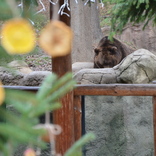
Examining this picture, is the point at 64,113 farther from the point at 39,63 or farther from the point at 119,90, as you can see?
the point at 39,63

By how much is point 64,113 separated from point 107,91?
17.6 inches

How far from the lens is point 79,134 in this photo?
3.75 m

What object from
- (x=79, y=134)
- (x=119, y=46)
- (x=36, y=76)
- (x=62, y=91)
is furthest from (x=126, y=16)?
(x=119, y=46)

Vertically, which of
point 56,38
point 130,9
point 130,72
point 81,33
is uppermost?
point 130,9

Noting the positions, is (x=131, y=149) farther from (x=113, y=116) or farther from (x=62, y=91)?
(x=62, y=91)

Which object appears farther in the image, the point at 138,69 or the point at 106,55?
the point at 106,55

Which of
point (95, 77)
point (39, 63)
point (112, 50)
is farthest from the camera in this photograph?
point (39, 63)

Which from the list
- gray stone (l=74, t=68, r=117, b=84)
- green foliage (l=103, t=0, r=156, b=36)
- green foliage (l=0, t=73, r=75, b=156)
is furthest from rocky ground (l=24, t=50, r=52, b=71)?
green foliage (l=0, t=73, r=75, b=156)

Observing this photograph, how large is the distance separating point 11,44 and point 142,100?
203 inches

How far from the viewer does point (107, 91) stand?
3.59m

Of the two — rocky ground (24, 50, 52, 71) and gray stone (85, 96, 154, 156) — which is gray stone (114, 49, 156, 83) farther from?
rocky ground (24, 50, 52, 71)

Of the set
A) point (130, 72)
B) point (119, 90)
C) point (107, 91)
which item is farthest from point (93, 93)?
point (130, 72)

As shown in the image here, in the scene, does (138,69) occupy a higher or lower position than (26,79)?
higher

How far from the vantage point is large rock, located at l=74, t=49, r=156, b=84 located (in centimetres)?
578
